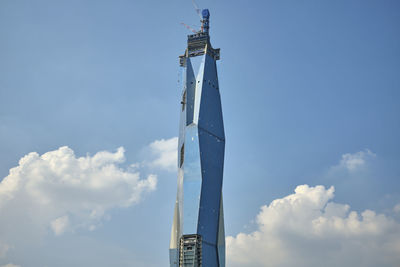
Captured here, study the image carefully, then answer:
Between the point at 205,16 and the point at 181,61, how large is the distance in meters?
17.1

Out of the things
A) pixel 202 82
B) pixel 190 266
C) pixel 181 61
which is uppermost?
pixel 181 61

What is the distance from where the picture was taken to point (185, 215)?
115 m

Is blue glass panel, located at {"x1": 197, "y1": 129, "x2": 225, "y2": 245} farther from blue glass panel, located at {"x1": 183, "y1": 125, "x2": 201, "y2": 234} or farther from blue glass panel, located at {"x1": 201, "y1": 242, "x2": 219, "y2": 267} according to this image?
blue glass panel, located at {"x1": 201, "y1": 242, "x2": 219, "y2": 267}

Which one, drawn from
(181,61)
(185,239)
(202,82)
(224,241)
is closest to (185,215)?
(185,239)

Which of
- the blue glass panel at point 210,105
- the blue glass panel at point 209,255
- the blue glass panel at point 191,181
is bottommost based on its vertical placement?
the blue glass panel at point 209,255

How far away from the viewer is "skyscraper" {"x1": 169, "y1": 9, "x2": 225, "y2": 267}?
114250 millimetres

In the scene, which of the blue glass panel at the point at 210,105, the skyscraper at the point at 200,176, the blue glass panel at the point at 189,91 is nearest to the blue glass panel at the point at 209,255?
the skyscraper at the point at 200,176

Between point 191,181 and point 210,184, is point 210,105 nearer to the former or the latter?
point 210,184

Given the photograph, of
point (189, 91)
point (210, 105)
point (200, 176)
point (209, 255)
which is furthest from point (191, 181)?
point (189, 91)

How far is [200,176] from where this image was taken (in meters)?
117

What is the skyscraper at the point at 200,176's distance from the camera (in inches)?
4498

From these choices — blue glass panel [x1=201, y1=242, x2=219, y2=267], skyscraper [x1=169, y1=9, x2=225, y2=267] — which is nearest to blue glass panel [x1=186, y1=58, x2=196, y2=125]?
skyscraper [x1=169, y1=9, x2=225, y2=267]

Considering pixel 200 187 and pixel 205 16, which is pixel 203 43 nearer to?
pixel 205 16

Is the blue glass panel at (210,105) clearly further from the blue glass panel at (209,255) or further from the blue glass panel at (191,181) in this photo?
the blue glass panel at (209,255)
